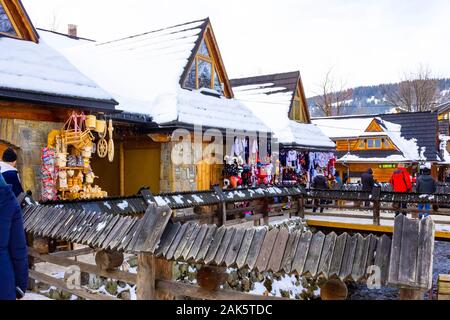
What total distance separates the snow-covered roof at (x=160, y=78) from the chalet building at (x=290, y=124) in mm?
2598

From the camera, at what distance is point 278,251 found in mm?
3412

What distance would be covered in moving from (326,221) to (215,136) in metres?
4.50

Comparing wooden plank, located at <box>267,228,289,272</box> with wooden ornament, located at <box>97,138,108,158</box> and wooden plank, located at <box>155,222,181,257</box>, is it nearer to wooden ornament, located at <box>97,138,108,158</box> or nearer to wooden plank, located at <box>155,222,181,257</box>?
wooden plank, located at <box>155,222,181,257</box>

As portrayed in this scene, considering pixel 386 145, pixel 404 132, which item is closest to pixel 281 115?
pixel 386 145

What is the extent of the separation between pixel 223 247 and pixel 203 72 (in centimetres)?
1262

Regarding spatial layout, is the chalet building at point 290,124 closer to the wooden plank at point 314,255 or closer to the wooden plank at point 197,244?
the wooden plank at point 197,244

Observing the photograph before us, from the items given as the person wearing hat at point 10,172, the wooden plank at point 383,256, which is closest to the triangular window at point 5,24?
the person wearing hat at point 10,172

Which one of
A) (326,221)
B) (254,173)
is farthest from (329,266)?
(254,173)

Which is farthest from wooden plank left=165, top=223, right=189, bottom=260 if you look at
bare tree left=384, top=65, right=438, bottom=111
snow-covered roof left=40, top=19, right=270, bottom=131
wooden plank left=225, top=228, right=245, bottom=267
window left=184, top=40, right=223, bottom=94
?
bare tree left=384, top=65, right=438, bottom=111

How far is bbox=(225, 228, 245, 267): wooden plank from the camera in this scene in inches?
137

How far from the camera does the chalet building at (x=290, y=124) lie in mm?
17906

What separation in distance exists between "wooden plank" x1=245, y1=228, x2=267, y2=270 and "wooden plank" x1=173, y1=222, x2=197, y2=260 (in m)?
0.60
